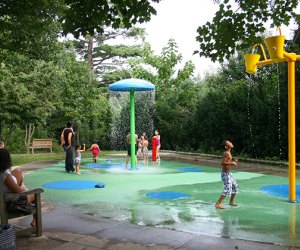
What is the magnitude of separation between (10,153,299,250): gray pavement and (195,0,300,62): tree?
351 centimetres

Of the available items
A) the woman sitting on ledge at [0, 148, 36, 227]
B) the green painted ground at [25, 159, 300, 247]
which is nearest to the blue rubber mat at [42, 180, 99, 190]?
the green painted ground at [25, 159, 300, 247]

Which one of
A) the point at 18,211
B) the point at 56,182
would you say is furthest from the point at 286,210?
the point at 56,182

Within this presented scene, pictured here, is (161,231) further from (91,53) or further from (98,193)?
(91,53)

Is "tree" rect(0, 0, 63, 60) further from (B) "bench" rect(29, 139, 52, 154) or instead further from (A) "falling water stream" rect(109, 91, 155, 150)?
(A) "falling water stream" rect(109, 91, 155, 150)

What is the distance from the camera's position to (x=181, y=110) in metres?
26.0

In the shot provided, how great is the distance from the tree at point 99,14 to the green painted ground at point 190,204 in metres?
3.31

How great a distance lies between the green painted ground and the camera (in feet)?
20.5

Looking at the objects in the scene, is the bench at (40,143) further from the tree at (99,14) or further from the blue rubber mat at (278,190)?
the tree at (99,14)

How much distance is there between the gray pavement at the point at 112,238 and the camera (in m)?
5.07

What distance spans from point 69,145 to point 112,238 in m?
9.20

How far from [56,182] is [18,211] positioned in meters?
6.06

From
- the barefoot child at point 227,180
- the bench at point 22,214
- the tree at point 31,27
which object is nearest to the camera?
the bench at point 22,214

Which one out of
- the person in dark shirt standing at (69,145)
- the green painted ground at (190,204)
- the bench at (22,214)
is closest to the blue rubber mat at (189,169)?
the green painted ground at (190,204)

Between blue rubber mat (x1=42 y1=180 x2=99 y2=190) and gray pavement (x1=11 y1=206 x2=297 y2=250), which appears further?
blue rubber mat (x1=42 y1=180 x2=99 y2=190)
